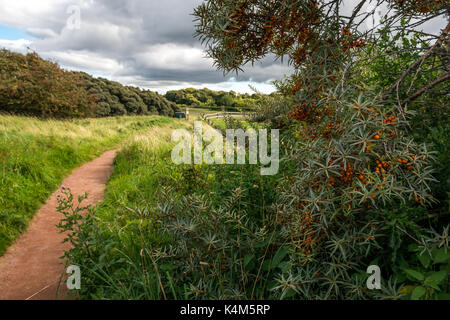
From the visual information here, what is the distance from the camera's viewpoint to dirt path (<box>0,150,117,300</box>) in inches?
127

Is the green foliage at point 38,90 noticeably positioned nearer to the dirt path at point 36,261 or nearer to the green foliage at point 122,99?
the green foliage at point 122,99

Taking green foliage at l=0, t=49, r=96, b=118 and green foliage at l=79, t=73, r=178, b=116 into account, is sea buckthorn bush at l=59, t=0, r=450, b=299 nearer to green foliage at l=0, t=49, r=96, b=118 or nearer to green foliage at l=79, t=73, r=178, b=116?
green foliage at l=0, t=49, r=96, b=118

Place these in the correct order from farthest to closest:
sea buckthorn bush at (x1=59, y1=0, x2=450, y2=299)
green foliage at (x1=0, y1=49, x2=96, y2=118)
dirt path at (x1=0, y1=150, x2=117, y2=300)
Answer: green foliage at (x1=0, y1=49, x2=96, y2=118)
dirt path at (x1=0, y1=150, x2=117, y2=300)
sea buckthorn bush at (x1=59, y1=0, x2=450, y2=299)

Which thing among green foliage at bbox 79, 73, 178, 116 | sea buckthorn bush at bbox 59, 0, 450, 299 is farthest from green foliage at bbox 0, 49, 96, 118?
sea buckthorn bush at bbox 59, 0, 450, 299

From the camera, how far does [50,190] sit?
632 centimetres

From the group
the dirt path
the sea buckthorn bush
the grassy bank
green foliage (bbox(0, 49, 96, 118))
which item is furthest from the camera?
green foliage (bbox(0, 49, 96, 118))

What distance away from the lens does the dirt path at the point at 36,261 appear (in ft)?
10.6

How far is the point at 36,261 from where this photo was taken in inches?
152

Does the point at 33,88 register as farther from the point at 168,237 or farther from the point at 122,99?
the point at 168,237

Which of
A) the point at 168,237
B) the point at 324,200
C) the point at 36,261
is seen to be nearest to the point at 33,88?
the point at 36,261

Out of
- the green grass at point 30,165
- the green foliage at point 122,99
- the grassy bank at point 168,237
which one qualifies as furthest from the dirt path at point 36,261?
the green foliage at point 122,99
